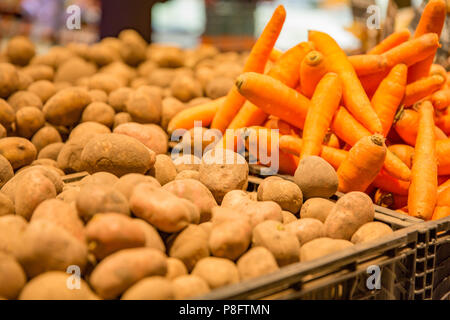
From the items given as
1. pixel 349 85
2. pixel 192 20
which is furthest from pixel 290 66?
pixel 192 20

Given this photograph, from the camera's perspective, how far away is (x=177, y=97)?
2.51 m

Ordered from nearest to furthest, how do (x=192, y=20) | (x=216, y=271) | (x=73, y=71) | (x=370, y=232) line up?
(x=216, y=271) < (x=370, y=232) < (x=73, y=71) < (x=192, y=20)

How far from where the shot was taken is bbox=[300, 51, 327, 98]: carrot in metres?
1.78

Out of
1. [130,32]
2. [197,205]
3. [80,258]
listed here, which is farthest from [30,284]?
[130,32]

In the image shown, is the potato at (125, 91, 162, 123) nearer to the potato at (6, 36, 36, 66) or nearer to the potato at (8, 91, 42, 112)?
the potato at (8, 91, 42, 112)

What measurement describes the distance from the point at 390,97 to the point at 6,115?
161 cm

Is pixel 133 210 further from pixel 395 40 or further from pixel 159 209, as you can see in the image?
pixel 395 40

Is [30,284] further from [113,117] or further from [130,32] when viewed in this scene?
[130,32]

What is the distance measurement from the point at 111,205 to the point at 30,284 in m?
0.26

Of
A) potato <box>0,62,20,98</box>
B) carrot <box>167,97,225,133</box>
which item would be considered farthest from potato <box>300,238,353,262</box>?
potato <box>0,62,20,98</box>

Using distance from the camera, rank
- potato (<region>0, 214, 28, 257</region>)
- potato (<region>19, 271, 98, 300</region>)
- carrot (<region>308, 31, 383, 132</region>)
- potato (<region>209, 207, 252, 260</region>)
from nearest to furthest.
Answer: potato (<region>19, 271, 98, 300</region>)
potato (<region>0, 214, 28, 257</region>)
potato (<region>209, 207, 252, 260</region>)
carrot (<region>308, 31, 383, 132</region>)

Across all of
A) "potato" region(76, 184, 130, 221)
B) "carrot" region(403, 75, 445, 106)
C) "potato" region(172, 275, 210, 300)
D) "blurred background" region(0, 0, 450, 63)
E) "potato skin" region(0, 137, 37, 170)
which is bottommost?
"potato" region(172, 275, 210, 300)

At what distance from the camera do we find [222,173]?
1.60 meters

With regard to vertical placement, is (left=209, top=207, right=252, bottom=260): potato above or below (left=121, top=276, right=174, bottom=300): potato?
above
